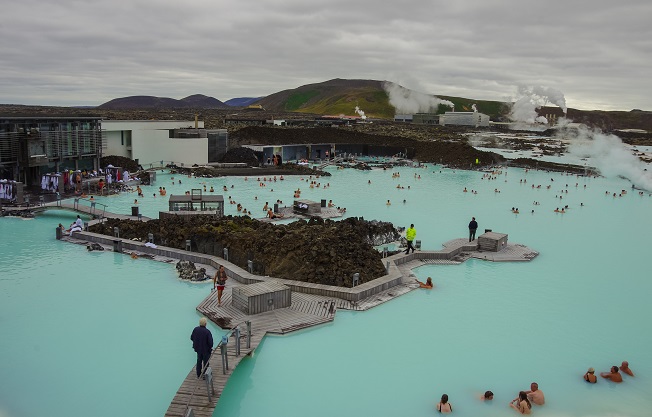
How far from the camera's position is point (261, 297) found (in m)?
11.4

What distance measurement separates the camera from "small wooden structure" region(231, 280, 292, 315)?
11328mm

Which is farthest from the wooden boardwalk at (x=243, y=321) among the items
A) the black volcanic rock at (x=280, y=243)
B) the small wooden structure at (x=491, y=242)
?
the small wooden structure at (x=491, y=242)

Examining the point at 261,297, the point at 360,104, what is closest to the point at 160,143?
the point at 261,297

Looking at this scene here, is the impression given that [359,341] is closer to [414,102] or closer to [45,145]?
[45,145]

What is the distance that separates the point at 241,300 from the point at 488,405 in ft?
18.0

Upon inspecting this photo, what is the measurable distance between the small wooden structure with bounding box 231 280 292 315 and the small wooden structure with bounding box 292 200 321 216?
37.5 feet

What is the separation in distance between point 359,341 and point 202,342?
387 centimetres

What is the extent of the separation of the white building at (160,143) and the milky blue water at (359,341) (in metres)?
18.0

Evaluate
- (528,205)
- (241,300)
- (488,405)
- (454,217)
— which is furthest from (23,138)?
(528,205)

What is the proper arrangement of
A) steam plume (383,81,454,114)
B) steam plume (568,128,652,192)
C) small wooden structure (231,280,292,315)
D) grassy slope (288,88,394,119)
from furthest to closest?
grassy slope (288,88,394,119) < steam plume (383,81,454,114) < steam plume (568,128,652,192) < small wooden structure (231,280,292,315)

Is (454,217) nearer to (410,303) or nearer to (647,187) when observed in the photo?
(410,303)

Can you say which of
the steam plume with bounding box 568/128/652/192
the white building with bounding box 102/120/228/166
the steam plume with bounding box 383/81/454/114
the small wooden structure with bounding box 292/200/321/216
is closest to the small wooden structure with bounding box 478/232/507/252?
the small wooden structure with bounding box 292/200/321/216

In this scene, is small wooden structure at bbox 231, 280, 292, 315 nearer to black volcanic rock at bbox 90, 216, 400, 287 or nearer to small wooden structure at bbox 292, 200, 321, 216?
black volcanic rock at bbox 90, 216, 400, 287

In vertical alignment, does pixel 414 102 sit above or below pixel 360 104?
above
